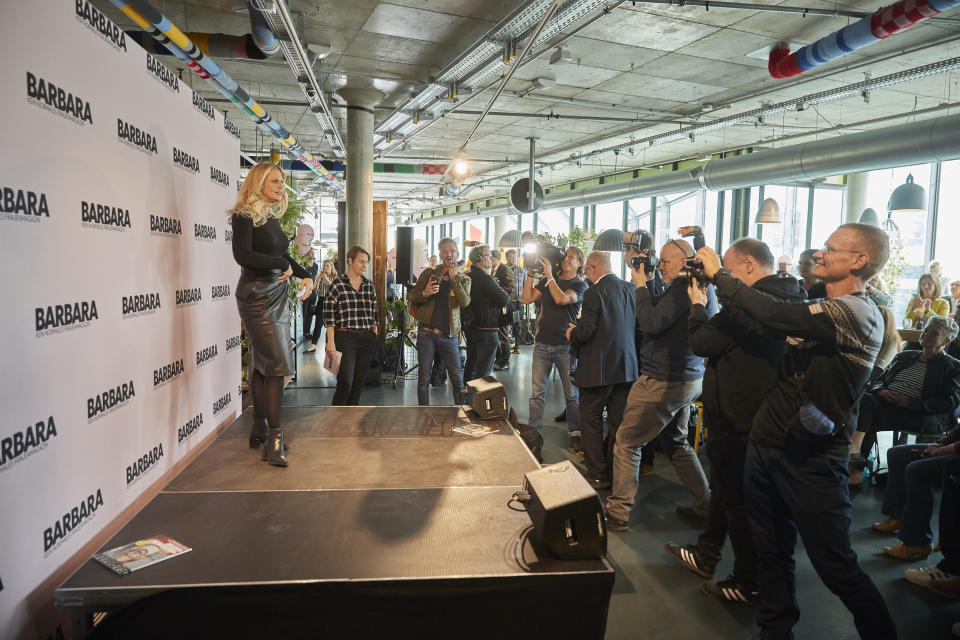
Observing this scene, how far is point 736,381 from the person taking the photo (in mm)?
2445

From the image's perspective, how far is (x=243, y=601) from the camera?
1.73 m

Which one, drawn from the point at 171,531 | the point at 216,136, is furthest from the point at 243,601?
the point at 216,136

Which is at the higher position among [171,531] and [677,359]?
[677,359]

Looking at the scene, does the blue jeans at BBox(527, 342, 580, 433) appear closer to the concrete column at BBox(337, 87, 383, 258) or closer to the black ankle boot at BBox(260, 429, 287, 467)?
the black ankle boot at BBox(260, 429, 287, 467)

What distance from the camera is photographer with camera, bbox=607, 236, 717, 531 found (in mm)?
3062

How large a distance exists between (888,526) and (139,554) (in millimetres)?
3690

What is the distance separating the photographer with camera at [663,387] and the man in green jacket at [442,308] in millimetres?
2050

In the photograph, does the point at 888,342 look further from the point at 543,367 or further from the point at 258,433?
the point at 258,433

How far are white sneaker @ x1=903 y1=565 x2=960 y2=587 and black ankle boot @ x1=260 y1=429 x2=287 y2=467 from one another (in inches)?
118

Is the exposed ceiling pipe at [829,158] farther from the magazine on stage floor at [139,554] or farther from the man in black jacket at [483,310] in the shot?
the magazine on stage floor at [139,554]

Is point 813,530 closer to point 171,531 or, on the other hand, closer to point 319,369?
point 171,531

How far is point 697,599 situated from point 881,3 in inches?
196

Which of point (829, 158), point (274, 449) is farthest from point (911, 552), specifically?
point (829, 158)

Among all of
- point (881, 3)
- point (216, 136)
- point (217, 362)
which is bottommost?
point (217, 362)
